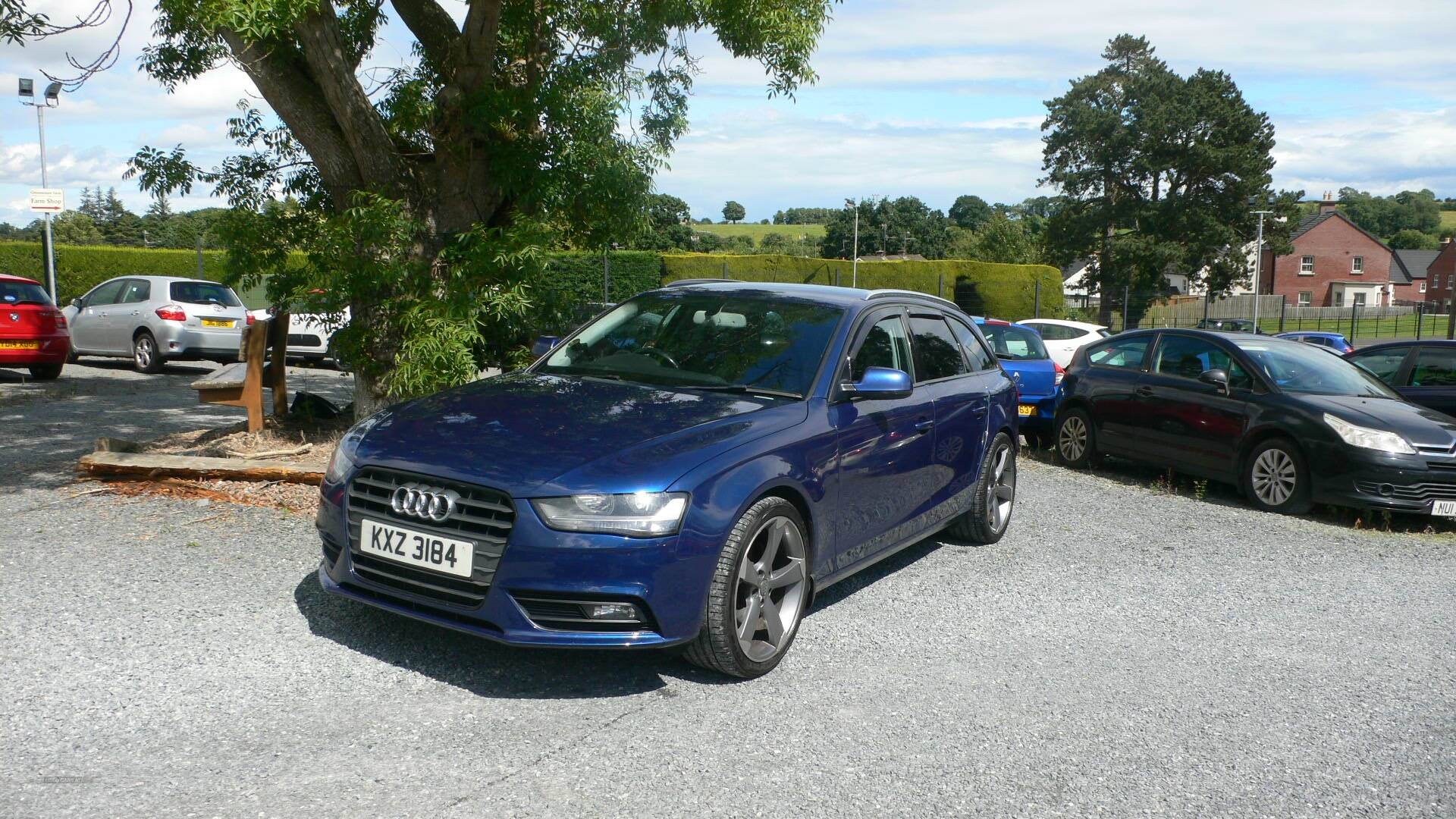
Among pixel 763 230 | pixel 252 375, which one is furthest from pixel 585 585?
pixel 763 230

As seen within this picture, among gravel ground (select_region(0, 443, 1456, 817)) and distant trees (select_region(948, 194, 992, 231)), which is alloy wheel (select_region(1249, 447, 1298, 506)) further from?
distant trees (select_region(948, 194, 992, 231))

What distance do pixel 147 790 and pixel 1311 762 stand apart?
3.94 metres

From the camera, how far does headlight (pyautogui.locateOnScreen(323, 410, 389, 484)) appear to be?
4.71m

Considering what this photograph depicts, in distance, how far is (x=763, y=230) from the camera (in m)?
121

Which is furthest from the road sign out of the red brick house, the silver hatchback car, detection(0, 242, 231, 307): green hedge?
the red brick house

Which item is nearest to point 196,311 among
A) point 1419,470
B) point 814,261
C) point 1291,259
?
point 1419,470

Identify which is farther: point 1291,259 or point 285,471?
point 1291,259

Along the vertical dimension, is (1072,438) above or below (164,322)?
below

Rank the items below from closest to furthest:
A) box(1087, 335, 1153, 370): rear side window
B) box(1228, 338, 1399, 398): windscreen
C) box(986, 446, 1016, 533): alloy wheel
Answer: box(986, 446, 1016, 533): alloy wheel, box(1228, 338, 1399, 398): windscreen, box(1087, 335, 1153, 370): rear side window

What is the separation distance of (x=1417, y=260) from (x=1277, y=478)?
112576 millimetres

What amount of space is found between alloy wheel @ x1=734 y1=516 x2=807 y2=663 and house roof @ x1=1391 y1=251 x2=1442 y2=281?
111302mm

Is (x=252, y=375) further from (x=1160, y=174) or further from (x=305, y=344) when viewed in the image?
(x=1160, y=174)

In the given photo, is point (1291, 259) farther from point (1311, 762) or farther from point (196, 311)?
point (1311, 762)

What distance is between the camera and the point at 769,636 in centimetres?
Result: 478
